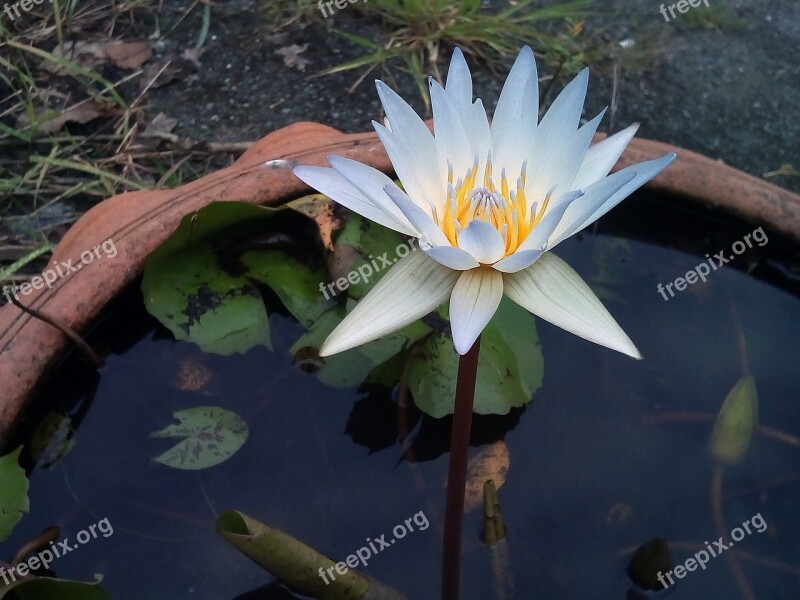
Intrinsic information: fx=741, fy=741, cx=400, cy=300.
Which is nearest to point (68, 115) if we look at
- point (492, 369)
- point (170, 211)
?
point (170, 211)

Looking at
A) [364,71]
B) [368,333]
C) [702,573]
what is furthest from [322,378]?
[364,71]

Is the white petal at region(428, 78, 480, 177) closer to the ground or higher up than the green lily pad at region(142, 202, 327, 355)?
higher up

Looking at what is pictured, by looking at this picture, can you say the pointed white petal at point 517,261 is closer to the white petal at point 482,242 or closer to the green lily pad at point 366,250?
the white petal at point 482,242

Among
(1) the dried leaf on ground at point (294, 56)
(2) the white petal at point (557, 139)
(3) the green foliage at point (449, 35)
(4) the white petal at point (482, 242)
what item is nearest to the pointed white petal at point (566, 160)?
(2) the white petal at point (557, 139)

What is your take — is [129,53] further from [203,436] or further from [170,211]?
[203,436]

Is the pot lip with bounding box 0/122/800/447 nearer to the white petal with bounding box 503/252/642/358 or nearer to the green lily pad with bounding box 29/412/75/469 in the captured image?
the green lily pad with bounding box 29/412/75/469

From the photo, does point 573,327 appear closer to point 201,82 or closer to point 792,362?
point 792,362

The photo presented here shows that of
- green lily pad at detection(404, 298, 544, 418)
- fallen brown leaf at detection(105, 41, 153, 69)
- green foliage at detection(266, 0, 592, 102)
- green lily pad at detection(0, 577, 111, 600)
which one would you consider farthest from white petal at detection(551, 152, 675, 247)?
fallen brown leaf at detection(105, 41, 153, 69)
